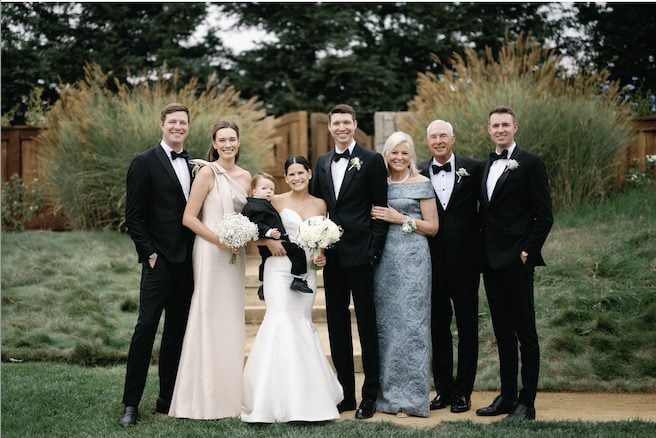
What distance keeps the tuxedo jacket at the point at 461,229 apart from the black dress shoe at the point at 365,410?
40.6 inches

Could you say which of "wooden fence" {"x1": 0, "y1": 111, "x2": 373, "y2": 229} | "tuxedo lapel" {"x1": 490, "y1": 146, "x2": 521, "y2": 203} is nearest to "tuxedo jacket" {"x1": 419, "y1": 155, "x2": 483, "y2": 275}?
"tuxedo lapel" {"x1": 490, "y1": 146, "x2": 521, "y2": 203}

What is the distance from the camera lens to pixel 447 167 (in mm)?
5488

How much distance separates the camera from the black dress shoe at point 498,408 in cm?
533

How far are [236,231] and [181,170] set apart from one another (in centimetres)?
67

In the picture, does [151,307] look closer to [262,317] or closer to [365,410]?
[365,410]

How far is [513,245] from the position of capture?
5.20 meters

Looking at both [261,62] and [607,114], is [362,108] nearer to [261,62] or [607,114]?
[261,62]

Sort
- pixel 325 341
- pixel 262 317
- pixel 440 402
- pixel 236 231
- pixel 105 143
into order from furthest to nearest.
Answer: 1. pixel 105 143
2. pixel 262 317
3. pixel 325 341
4. pixel 440 402
5. pixel 236 231

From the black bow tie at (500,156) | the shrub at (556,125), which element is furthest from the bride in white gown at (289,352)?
the shrub at (556,125)

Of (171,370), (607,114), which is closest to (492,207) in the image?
(171,370)

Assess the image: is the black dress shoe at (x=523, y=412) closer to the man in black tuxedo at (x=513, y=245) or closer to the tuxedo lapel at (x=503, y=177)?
the man in black tuxedo at (x=513, y=245)

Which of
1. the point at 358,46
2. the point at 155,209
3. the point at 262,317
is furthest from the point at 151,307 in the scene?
the point at 358,46

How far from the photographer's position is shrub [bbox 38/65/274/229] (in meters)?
10.5

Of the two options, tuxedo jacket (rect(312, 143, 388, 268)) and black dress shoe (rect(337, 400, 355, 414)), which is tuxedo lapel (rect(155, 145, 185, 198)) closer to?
tuxedo jacket (rect(312, 143, 388, 268))
